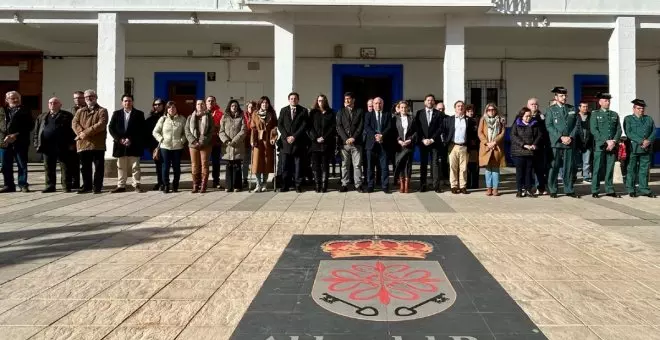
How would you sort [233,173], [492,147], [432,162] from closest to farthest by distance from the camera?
[492,147] → [233,173] → [432,162]

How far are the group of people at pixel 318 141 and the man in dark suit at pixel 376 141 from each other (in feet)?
0.06

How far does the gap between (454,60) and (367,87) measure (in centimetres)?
520

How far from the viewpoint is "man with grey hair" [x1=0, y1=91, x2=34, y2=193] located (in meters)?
9.45

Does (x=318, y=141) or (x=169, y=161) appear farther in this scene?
(x=169, y=161)

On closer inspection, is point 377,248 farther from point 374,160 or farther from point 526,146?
point 526,146

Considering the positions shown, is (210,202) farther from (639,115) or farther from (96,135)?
(639,115)

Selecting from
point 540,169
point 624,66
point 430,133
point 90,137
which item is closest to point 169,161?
point 90,137

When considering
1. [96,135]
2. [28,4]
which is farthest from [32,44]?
[96,135]

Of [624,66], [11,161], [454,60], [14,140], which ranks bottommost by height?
[11,161]

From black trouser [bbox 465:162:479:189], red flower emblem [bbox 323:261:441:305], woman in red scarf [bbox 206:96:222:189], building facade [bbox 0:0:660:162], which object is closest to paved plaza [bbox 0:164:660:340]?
red flower emblem [bbox 323:261:441:305]

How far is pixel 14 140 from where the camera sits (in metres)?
9.45

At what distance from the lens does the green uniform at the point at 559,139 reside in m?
9.10

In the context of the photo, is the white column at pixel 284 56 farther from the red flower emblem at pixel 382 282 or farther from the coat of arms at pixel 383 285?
the red flower emblem at pixel 382 282

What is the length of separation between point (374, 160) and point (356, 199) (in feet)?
4.15
